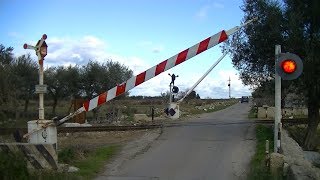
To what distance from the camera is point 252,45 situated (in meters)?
21.0

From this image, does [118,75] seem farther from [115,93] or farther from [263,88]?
[115,93]

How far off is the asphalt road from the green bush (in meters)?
2.57

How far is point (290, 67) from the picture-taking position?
36.2 feet

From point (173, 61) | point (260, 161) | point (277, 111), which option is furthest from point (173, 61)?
point (260, 161)

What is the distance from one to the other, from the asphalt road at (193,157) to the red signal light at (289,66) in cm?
267

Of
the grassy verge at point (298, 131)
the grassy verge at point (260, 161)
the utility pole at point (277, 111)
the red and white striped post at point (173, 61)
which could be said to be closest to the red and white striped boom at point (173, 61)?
the red and white striped post at point (173, 61)

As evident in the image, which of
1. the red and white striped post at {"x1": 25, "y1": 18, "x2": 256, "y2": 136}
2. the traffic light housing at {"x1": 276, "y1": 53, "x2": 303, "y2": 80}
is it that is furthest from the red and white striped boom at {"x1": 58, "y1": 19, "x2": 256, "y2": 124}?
the traffic light housing at {"x1": 276, "y1": 53, "x2": 303, "y2": 80}

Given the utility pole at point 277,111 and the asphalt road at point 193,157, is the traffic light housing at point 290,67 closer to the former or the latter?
the utility pole at point 277,111

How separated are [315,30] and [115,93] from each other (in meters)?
11.4

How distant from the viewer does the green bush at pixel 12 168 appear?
864 centimetres

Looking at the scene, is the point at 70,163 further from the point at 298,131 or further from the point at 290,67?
the point at 298,131

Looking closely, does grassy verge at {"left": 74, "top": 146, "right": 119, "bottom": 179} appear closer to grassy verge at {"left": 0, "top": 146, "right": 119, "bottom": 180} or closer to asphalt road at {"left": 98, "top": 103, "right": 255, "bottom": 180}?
grassy verge at {"left": 0, "top": 146, "right": 119, "bottom": 180}

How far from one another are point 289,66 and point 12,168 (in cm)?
637

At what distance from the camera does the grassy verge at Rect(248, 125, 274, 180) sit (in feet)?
35.7
